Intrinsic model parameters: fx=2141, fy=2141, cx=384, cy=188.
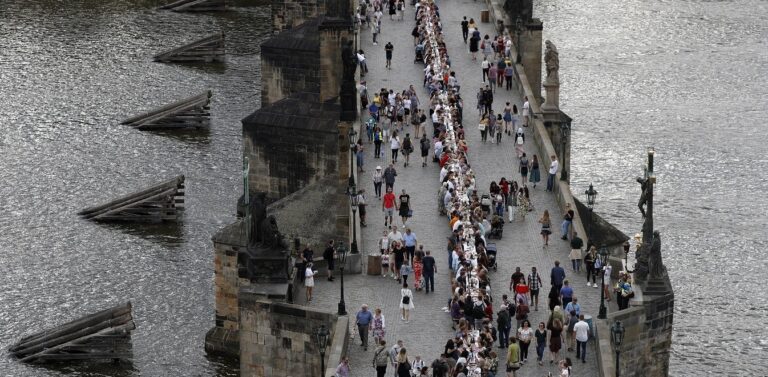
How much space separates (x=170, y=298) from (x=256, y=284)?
21.2 meters

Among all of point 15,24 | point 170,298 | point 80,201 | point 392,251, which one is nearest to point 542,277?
point 392,251

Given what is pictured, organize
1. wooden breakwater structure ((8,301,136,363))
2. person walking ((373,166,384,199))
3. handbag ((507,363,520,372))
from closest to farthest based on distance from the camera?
handbag ((507,363,520,372)) < person walking ((373,166,384,199)) < wooden breakwater structure ((8,301,136,363))

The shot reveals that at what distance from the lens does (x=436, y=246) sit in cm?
8281

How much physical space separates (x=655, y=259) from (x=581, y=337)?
4.29m

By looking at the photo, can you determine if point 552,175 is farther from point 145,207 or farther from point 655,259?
point 145,207

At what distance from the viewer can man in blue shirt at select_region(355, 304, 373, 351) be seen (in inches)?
2867

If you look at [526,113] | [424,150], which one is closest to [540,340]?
A: [424,150]

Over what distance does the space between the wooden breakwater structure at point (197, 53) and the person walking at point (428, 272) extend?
65.9m

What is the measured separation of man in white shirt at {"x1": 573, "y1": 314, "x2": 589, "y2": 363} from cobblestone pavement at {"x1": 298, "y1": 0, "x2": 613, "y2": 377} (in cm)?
24

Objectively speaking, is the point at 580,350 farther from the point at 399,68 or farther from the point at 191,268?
the point at 399,68

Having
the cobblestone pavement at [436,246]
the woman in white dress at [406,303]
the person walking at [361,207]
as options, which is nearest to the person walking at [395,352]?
the cobblestone pavement at [436,246]

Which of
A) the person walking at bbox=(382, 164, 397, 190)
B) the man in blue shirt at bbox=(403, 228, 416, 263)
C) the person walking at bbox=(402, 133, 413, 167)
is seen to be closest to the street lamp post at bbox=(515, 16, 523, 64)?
the person walking at bbox=(402, 133, 413, 167)

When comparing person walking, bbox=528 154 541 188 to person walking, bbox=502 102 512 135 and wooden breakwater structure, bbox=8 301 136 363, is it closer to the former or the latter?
person walking, bbox=502 102 512 135

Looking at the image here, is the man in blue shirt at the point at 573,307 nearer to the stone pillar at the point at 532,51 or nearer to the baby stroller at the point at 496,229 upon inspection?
the baby stroller at the point at 496,229
